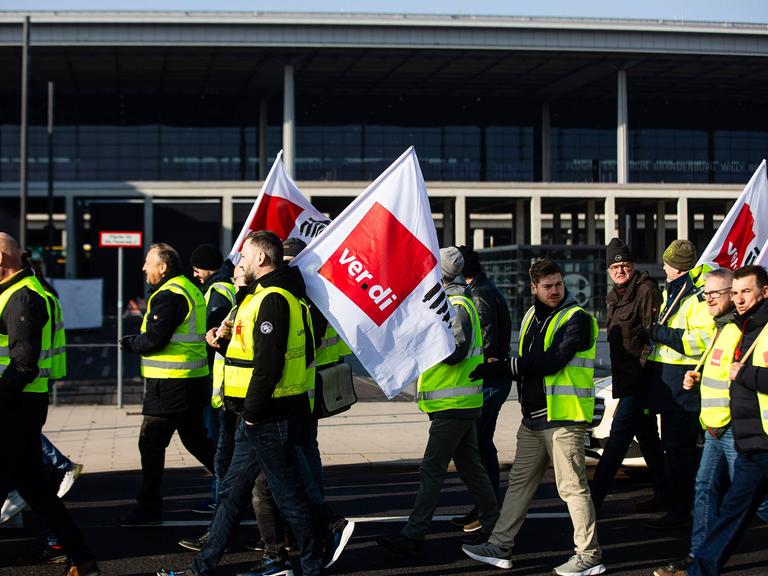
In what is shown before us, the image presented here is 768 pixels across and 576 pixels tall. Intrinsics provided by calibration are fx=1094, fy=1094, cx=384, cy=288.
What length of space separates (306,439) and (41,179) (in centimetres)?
4398

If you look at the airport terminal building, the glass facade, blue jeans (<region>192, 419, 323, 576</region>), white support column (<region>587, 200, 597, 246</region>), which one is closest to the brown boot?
blue jeans (<region>192, 419, 323, 576</region>)

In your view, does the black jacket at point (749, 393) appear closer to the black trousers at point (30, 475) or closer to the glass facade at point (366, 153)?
the black trousers at point (30, 475)

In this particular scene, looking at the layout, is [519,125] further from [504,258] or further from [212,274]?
[212,274]

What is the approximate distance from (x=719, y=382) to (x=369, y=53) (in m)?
37.8

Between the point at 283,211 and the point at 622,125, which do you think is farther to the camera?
the point at 622,125

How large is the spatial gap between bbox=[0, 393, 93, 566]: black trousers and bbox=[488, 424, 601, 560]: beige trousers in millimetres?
2432

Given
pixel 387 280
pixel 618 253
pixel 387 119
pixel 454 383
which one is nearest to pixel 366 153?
pixel 387 119

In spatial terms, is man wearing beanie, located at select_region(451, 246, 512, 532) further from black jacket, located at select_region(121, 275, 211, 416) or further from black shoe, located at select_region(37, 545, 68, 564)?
black shoe, located at select_region(37, 545, 68, 564)

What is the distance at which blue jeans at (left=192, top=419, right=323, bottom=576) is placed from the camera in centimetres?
576

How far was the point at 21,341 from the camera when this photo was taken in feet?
19.8

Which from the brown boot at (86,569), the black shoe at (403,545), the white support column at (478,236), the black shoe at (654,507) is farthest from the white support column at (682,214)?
the brown boot at (86,569)

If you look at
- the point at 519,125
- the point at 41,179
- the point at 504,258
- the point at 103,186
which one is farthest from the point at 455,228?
the point at 504,258

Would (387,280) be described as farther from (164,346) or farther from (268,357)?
(164,346)

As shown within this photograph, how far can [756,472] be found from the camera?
5.65 m
